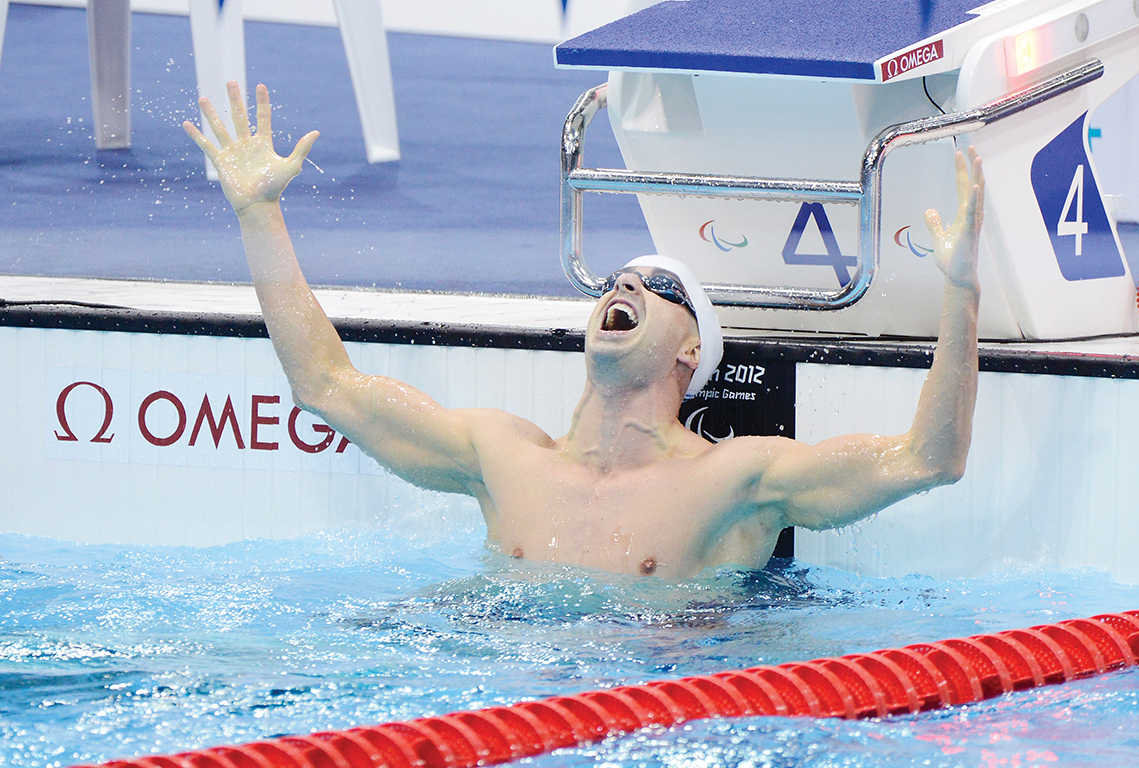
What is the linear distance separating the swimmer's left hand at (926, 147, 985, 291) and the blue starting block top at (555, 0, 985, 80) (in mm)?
621

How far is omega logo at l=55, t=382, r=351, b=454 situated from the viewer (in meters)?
3.87

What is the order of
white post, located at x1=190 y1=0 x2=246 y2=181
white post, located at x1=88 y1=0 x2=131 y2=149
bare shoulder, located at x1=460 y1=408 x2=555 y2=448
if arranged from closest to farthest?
bare shoulder, located at x1=460 y1=408 x2=555 y2=448 < white post, located at x1=190 y1=0 x2=246 y2=181 < white post, located at x1=88 y1=0 x2=131 y2=149

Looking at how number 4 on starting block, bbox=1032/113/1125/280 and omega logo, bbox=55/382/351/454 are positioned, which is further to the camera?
omega logo, bbox=55/382/351/454

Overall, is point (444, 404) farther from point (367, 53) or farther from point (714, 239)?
point (367, 53)

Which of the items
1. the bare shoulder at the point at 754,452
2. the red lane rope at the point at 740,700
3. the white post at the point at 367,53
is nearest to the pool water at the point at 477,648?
the red lane rope at the point at 740,700

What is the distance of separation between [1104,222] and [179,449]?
8.29 feet

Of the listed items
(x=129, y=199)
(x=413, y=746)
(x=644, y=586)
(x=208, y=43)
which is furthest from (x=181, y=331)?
(x=129, y=199)

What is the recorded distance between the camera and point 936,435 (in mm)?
2662

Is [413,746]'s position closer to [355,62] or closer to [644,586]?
[644,586]

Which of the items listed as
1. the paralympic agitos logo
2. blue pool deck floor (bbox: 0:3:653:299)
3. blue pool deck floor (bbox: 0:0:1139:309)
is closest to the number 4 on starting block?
Answer: the paralympic agitos logo

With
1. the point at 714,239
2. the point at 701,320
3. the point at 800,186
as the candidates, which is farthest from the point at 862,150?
the point at 701,320

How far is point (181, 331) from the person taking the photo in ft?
12.8

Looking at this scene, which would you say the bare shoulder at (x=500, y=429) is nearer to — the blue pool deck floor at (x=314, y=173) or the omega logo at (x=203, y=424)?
the omega logo at (x=203, y=424)

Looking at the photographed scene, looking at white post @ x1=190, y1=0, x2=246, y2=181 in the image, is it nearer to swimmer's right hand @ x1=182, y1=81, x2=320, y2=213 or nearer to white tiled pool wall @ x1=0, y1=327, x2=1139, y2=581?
white tiled pool wall @ x1=0, y1=327, x2=1139, y2=581
